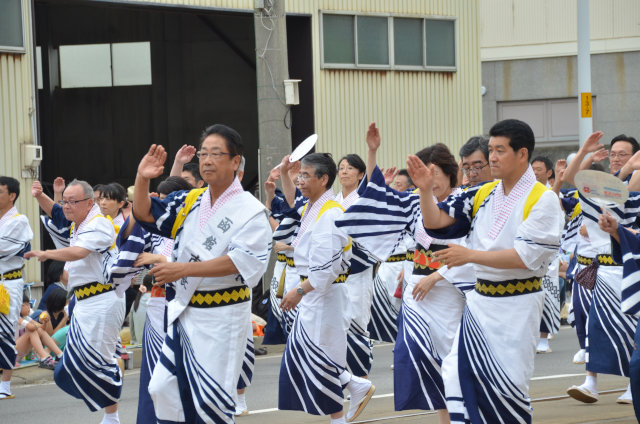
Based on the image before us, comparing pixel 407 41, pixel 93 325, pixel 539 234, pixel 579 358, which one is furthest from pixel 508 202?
pixel 407 41

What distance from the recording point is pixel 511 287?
5.69m

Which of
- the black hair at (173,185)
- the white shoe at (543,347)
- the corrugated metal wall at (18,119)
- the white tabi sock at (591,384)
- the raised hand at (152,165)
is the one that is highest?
the corrugated metal wall at (18,119)

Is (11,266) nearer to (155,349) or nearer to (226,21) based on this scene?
(155,349)

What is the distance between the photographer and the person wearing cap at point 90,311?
7.69m

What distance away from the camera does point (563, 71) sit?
26.4 meters

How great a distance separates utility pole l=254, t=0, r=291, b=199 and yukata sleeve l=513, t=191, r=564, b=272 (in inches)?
280

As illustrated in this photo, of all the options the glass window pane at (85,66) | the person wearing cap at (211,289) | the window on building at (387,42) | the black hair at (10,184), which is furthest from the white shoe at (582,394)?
the glass window pane at (85,66)

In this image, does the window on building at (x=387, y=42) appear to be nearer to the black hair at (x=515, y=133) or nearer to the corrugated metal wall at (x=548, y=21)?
the corrugated metal wall at (x=548, y=21)

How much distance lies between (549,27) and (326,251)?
20805mm

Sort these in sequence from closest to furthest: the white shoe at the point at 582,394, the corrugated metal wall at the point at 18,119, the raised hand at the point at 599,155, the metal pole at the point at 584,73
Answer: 1. the raised hand at the point at 599,155
2. the white shoe at the point at 582,394
3. the corrugated metal wall at the point at 18,119
4. the metal pole at the point at 584,73

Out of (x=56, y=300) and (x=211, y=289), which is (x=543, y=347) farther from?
(x=211, y=289)

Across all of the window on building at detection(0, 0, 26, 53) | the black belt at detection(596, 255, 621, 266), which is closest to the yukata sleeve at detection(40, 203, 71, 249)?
the black belt at detection(596, 255, 621, 266)

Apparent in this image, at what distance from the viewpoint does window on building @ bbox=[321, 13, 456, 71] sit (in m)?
17.0

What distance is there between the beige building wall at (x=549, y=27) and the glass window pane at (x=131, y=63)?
8676 millimetres
